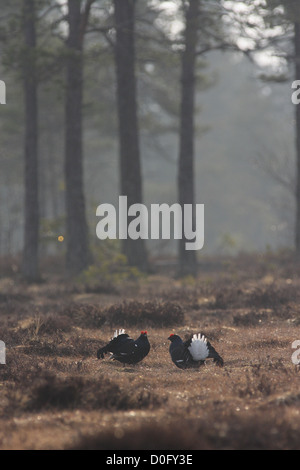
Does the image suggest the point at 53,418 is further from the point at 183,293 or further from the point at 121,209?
the point at 121,209

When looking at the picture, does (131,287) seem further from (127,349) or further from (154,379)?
(154,379)

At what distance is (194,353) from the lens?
7.64 m

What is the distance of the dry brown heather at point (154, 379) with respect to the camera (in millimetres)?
4992

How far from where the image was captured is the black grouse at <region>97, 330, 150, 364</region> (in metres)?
7.91

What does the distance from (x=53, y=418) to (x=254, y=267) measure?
15.4 metres

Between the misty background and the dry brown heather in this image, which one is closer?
the dry brown heather

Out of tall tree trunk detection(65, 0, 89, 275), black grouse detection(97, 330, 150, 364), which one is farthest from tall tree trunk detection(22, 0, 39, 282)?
black grouse detection(97, 330, 150, 364)

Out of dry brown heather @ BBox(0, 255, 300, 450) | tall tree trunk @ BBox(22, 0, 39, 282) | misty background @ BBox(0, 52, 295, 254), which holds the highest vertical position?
misty background @ BBox(0, 52, 295, 254)

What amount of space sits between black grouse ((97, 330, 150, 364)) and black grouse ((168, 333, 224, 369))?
42 cm

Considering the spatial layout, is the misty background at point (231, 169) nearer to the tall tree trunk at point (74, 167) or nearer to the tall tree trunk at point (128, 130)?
the tall tree trunk at point (128, 130)

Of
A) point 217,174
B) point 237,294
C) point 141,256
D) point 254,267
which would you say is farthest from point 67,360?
point 217,174

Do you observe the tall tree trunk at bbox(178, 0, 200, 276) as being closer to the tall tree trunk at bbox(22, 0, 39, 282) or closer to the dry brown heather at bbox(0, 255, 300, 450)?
the tall tree trunk at bbox(22, 0, 39, 282)

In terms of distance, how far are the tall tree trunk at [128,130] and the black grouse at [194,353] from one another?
38.6ft

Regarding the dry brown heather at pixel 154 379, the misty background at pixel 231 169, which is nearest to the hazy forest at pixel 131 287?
the dry brown heather at pixel 154 379
